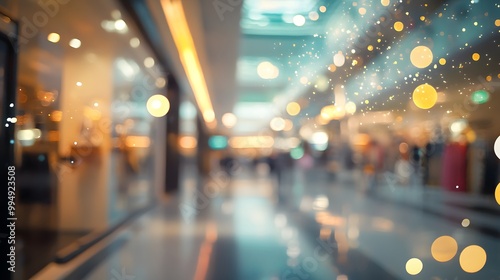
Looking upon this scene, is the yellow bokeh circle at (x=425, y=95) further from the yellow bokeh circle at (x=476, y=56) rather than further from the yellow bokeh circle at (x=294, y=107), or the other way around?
the yellow bokeh circle at (x=294, y=107)

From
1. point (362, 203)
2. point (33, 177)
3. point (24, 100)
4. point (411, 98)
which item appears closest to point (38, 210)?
point (33, 177)

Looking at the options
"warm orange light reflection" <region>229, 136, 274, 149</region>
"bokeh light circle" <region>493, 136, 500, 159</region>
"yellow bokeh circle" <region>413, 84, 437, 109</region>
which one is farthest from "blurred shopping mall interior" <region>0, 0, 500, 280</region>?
"warm orange light reflection" <region>229, 136, 274, 149</region>

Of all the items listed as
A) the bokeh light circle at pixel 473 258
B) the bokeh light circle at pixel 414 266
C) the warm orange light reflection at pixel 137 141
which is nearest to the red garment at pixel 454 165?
the bokeh light circle at pixel 473 258

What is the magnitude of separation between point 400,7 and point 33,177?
12.7 ft

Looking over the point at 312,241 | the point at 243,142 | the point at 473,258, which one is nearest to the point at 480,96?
the point at 473,258

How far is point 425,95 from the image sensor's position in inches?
144

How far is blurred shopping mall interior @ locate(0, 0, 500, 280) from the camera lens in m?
3.71

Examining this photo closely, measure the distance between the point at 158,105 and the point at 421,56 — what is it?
787 centimetres

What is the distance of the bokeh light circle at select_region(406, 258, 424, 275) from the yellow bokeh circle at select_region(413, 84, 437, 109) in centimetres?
153

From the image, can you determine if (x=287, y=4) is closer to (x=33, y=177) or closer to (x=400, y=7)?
(x=400, y=7)

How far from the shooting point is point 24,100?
340 centimetres

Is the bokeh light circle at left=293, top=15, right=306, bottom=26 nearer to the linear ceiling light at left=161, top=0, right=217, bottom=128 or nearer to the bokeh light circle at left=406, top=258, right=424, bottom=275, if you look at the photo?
the linear ceiling light at left=161, top=0, right=217, bottom=128

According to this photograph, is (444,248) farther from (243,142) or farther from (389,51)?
(243,142)

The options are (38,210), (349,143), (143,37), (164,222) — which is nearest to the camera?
(38,210)
